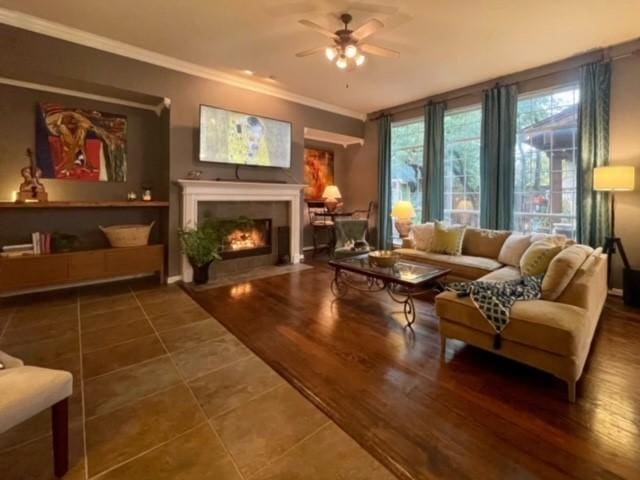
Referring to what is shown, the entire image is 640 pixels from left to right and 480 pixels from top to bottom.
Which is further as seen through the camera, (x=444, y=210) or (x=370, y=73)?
(x=444, y=210)

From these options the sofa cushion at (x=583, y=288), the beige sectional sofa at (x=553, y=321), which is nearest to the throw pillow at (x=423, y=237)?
the beige sectional sofa at (x=553, y=321)

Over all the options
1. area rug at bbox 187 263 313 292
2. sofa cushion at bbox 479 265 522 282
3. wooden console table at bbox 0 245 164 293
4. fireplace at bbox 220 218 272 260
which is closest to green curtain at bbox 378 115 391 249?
area rug at bbox 187 263 313 292

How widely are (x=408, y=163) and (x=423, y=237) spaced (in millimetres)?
2279

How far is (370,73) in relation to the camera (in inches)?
176

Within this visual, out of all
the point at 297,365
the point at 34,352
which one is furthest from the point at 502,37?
the point at 34,352

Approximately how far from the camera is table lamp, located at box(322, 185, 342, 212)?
657cm

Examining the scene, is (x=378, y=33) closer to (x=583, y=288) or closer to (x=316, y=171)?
(x=583, y=288)

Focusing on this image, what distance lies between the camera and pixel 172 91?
413 cm

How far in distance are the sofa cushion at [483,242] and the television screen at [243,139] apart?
3.08m

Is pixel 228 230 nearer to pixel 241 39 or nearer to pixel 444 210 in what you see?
pixel 241 39

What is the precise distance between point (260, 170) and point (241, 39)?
2.01 meters

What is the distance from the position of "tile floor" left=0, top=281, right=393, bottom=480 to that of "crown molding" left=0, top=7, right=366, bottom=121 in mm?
2980

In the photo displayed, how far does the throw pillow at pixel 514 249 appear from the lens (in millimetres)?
3641

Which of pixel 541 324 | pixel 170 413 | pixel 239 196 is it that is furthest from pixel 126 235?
pixel 541 324
